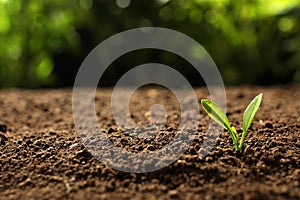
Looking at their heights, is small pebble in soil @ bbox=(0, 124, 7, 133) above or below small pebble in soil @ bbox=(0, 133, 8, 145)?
above

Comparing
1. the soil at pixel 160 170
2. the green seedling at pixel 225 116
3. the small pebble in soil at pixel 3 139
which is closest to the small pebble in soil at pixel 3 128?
the soil at pixel 160 170

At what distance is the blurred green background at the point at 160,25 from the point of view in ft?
13.4

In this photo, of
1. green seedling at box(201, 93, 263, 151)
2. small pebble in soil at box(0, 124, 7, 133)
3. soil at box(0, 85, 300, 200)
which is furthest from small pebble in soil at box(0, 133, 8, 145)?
green seedling at box(201, 93, 263, 151)

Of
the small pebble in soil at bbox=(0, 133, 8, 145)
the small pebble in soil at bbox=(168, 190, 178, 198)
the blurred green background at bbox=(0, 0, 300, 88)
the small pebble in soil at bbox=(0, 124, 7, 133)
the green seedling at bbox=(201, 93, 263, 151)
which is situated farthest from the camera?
the blurred green background at bbox=(0, 0, 300, 88)

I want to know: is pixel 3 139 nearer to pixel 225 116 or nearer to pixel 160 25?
pixel 225 116

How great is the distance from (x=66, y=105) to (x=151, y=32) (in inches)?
52.0

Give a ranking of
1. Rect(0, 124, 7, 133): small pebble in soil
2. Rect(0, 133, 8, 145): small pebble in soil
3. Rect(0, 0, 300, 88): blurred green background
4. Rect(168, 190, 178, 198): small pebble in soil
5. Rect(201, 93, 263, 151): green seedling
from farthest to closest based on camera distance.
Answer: Rect(0, 0, 300, 88): blurred green background < Rect(0, 124, 7, 133): small pebble in soil < Rect(0, 133, 8, 145): small pebble in soil < Rect(201, 93, 263, 151): green seedling < Rect(168, 190, 178, 198): small pebble in soil

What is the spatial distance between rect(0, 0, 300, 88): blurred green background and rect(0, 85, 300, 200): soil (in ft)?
4.89

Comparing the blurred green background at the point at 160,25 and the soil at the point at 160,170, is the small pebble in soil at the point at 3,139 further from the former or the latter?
the blurred green background at the point at 160,25

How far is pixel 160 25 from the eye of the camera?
14.1 ft

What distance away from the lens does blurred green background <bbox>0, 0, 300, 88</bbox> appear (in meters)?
4.09

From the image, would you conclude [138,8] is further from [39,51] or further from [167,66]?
[39,51]

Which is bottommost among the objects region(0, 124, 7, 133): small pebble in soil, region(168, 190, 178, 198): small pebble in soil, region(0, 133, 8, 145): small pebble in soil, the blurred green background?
region(168, 190, 178, 198): small pebble in soil

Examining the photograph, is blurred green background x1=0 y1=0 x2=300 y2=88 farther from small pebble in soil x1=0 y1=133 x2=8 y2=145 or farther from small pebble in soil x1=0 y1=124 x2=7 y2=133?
small pebble in soil x1=0 y1=133 x2=8 y2=145
